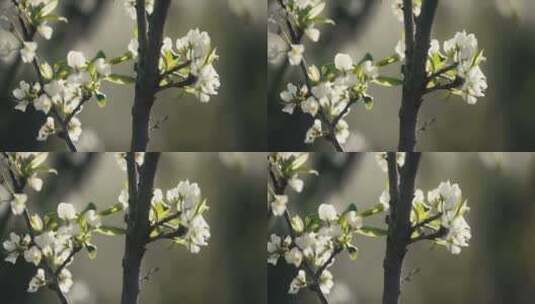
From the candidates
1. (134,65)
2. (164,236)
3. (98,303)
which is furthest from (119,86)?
(98,303)

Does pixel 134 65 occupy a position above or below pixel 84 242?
above

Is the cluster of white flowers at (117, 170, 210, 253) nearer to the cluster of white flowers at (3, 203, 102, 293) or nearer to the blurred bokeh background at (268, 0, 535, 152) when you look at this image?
the cluster of white flowers at (3, 203, 102, 293)

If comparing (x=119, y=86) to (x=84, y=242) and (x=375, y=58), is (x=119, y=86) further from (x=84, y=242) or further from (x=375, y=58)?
(x=375, y=58)

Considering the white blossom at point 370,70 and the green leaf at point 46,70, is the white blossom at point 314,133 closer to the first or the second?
the white blossom at point 370,70

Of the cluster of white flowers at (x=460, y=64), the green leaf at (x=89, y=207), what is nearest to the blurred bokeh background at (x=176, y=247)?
the green leaf at (x=89, y=207)

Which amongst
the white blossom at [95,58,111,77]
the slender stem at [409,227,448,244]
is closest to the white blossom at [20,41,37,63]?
the white blossom at [95,58,111,77]

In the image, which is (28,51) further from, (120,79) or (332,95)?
(332,95)

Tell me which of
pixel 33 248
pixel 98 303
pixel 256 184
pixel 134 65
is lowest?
pixel 98 303
